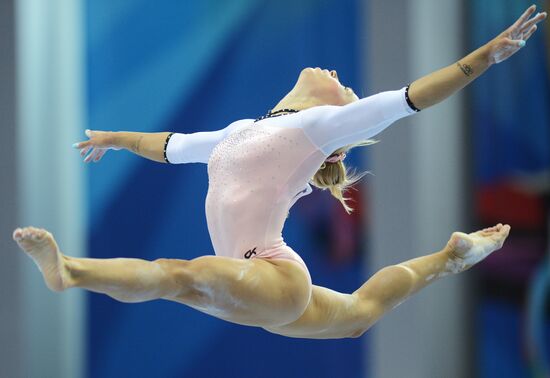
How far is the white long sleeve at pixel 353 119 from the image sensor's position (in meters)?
2.40

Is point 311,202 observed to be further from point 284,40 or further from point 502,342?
point 502,342

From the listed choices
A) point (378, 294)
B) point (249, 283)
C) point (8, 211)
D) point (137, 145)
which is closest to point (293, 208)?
point (8, 211)

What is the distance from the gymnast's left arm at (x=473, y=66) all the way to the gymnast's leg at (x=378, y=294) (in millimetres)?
651

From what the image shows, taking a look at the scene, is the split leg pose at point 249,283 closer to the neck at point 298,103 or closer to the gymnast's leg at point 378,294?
the gymnast's leg at point 378,294

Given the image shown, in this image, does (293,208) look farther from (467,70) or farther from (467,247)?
(467,70)

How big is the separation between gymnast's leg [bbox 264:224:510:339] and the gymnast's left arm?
0.65m

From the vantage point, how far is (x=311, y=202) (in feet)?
16.4

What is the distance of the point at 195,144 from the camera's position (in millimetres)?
2914

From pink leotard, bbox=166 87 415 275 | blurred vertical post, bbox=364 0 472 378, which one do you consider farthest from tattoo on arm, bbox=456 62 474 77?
blurred vertical post, bbox=364 0 472 378

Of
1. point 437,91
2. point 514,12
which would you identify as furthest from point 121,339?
point 437,91

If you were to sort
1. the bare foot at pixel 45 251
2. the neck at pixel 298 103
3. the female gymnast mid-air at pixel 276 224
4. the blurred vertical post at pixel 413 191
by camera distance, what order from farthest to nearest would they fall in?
1. the blurred vertical post at pixel 413 191
2. the neck at pixel 298 103
3. the female gymnast mid-air at pixel 276 224
4. the bare foot at pixel 45 251

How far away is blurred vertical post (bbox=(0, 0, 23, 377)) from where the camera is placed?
5.04 metres

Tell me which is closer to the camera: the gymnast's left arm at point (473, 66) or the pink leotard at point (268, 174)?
the gymnast's left arm at point (473, 66)

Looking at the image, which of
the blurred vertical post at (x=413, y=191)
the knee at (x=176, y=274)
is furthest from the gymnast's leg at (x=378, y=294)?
the blurred vertical post at (x=413, y=191)
